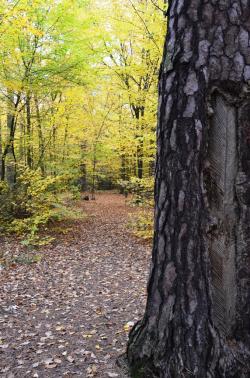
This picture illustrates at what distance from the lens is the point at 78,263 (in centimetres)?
735

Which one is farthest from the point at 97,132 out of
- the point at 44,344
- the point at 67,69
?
the point at 44,344

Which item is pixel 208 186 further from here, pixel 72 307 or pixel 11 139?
pixel 11 139

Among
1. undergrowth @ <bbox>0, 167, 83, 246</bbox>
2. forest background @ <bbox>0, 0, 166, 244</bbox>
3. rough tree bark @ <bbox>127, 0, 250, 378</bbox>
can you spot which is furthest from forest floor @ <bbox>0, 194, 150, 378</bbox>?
forest background @ <bbox>0, 0, 166, 244</bbox>

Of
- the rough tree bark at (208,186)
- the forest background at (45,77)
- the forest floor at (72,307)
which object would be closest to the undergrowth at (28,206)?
the forest background at (45,77)

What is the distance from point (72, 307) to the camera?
4.81 metres

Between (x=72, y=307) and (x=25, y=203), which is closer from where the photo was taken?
(x=72, y=307)

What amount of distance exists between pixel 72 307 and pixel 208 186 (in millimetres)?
3507

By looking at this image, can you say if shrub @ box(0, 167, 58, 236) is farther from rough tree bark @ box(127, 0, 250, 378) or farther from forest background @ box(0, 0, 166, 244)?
rough tree bark @ box(127, 0, 250, 378)

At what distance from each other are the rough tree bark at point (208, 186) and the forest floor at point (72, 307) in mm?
993

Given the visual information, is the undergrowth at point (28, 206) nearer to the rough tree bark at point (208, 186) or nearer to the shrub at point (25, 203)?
the shrub at point (25, 203)

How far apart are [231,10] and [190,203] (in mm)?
1188

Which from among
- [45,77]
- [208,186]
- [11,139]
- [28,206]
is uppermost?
[45,77]

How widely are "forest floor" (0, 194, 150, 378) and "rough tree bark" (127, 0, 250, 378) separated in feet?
3.26

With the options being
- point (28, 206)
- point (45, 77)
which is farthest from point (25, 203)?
point (45, 77)
